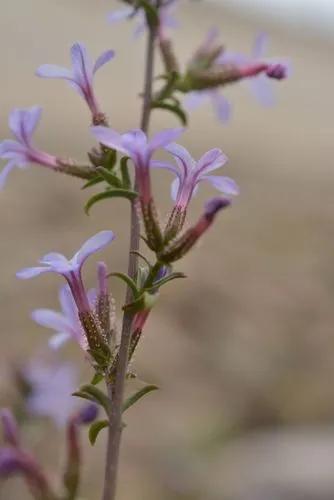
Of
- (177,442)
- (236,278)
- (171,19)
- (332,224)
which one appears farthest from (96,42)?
(171,19)

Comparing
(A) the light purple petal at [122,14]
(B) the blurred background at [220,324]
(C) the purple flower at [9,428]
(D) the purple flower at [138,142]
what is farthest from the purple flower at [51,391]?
(D) the purple flower at [138,142]

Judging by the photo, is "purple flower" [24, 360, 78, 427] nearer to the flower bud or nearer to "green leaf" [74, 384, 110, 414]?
"green leaf" [74, 384, 110, 414]

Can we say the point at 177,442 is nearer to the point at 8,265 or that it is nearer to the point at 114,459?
the point at 8,265

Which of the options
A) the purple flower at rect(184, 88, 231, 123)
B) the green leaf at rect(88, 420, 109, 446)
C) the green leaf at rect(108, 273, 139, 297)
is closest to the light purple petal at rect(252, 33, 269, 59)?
the purple flower at rect(184, 88, 231, 123)

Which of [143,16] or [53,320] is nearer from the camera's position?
[53,320]

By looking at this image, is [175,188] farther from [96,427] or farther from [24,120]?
[96,427]

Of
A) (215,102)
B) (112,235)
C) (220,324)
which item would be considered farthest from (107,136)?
(220,324)

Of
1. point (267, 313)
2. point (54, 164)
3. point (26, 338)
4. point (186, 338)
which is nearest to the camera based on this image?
point (54, 164)
